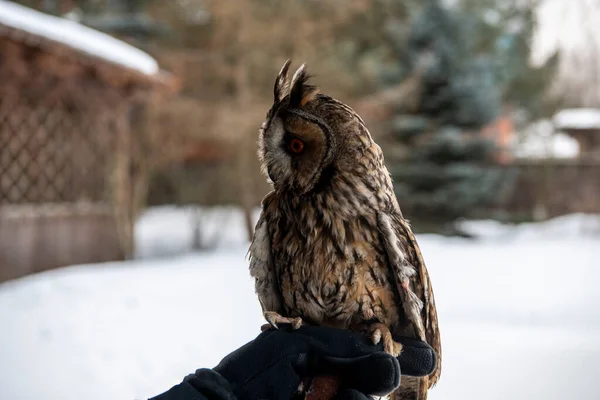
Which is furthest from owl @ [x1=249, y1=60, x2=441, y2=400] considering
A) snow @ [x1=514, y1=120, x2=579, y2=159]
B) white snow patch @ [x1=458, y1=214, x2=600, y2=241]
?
snow @ [x1=514, y1=120, x2=579, y2=159]

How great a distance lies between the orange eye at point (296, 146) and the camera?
1.25 metres

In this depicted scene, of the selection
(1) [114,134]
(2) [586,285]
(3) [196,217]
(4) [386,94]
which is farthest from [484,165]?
(1) [114,134]

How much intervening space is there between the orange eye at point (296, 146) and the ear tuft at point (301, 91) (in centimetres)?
8

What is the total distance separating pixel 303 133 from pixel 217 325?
140 inches

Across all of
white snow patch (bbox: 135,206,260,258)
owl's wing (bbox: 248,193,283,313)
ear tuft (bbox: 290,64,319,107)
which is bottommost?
white snow patch (bbox: 135,206,260,258)

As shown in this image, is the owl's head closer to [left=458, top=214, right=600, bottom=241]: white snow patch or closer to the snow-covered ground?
the snow-covered ground

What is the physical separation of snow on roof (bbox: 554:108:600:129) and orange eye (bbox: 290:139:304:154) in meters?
13.9

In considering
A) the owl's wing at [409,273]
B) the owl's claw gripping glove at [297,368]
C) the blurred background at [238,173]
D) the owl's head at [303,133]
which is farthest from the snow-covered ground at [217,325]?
the owl's head at [303,133]

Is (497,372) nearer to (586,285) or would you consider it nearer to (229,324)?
(229,324)

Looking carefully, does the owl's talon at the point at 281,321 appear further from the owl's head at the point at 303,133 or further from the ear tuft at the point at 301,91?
the ear tuft at the point at 301,91

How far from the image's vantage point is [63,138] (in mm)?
7570

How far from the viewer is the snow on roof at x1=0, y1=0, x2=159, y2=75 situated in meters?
5.64

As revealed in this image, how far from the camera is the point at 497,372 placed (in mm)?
3293

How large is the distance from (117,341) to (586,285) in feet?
15.7
